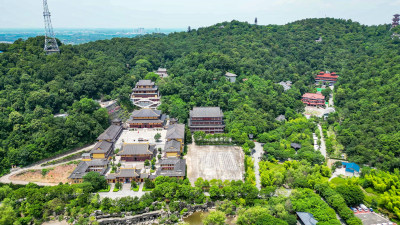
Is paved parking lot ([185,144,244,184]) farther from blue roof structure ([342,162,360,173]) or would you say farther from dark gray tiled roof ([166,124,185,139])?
blue roof structure ([342,162,360,173])

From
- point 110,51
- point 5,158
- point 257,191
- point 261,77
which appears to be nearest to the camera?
point 257,191

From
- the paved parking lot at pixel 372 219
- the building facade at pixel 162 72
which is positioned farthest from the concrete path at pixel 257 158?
the building facade at pixel 162 72

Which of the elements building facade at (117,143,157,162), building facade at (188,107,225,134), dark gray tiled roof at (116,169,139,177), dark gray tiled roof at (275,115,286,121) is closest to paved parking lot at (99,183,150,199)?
dark gray tiled roof at (116,169,139,177)

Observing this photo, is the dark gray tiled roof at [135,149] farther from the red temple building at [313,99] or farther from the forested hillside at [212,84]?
the red temple building at [313,99]

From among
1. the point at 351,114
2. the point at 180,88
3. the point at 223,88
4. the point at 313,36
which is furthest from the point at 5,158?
the point at 313,36

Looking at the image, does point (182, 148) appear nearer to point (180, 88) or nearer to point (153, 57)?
point (180, 88)

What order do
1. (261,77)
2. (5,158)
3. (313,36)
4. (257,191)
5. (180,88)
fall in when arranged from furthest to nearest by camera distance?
(313,36) → (261,77) → (180,88) → (5,158) → (257,191)
